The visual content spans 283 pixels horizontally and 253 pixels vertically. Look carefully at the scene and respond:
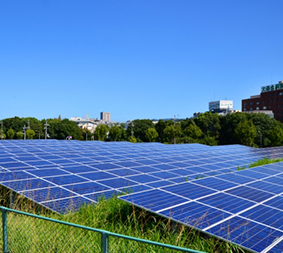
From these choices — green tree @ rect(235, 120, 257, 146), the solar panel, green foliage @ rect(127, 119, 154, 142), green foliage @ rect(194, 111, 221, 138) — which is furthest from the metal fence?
green foliage @ rect(127, 119, 154, 142)

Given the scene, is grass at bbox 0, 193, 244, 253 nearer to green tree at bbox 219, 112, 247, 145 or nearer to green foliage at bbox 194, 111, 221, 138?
green tree at bbox 219, 112, 247, 145

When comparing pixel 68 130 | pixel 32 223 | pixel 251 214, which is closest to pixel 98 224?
pixel 32 223

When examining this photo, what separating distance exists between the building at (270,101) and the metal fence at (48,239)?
113 m

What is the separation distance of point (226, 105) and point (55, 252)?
201760mm

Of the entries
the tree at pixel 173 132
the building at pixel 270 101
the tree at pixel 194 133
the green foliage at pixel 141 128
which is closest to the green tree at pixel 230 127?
the tree at pixel 194 133

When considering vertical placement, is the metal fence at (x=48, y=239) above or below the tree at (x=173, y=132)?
below

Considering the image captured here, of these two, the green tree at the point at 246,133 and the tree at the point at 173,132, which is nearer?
the green tree at the point at 246,133

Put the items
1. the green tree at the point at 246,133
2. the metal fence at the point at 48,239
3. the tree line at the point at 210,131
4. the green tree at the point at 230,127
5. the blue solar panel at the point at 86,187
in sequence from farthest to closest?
the green tree at the point at 230,127 < the tree line at the point at 210,131 < the green tree at the point at 246,133 < the blue solar panel at the point at 86,187 < the metal fence at the point at 48,239

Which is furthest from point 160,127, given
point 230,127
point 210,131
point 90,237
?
point 90,237

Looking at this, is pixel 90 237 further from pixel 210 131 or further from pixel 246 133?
pixel 210 131

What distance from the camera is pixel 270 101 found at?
11675 cm

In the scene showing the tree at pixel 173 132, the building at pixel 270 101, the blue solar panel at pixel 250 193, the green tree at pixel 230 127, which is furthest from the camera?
the building at pixel 270 101

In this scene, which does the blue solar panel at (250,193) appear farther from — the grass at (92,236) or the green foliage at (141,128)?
the green foliage at (141,128)

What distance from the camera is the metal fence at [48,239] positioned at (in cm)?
513
